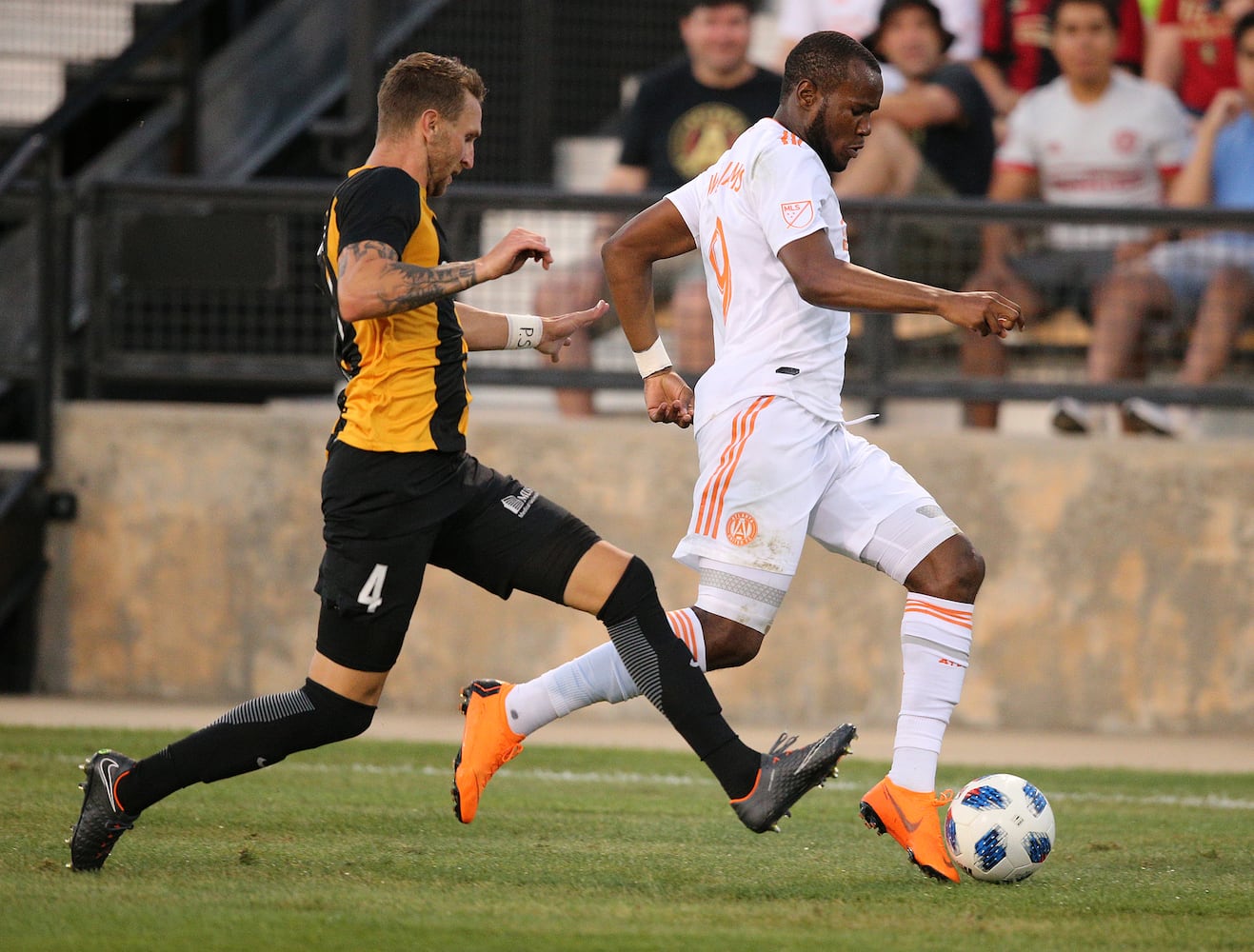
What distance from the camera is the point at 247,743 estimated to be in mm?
5113

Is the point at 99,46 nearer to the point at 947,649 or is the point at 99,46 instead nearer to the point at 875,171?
the point at 875,171

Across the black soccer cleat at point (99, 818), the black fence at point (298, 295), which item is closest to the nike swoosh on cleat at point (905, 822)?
the black soccer cleat at point (99, 818)

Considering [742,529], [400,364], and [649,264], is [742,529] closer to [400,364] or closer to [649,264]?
[649,264]

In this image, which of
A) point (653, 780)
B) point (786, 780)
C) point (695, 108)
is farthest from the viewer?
point (695, 108)

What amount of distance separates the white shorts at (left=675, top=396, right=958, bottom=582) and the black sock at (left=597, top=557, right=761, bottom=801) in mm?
452

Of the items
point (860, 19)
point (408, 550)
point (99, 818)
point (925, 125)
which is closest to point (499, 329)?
point (408, 550)

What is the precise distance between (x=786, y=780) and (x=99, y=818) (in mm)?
1842

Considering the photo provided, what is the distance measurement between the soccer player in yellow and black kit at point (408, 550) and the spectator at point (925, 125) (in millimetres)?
5468

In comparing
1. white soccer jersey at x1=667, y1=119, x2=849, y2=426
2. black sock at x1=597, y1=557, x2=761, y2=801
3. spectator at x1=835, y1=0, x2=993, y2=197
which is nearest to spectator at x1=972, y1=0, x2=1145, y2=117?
spectator at x1=835, y1=0, x2=993, y2=197

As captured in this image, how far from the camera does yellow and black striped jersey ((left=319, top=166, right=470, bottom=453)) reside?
5.04 metres

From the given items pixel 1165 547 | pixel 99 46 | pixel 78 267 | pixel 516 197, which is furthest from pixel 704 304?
pixel 99 46

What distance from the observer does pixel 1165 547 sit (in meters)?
9.53

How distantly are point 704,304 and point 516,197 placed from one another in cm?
115

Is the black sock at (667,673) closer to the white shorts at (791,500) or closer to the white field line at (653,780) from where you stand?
the white shorts at (791,500)
